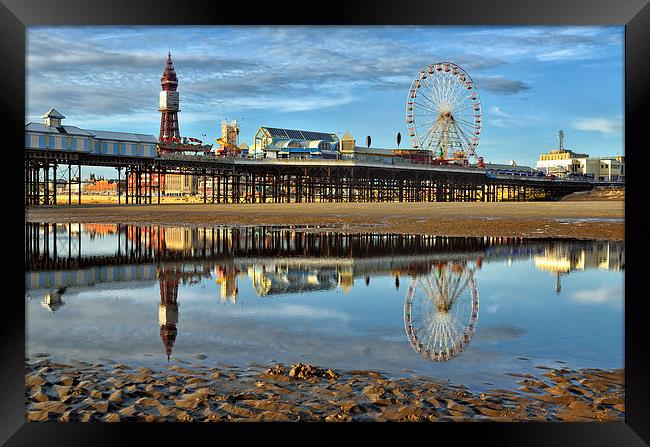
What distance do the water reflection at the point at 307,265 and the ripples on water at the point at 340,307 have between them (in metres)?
0.04

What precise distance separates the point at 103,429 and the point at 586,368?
141 inches

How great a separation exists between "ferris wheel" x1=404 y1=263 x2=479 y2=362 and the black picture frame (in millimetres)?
1796

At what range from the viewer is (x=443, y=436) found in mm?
3111

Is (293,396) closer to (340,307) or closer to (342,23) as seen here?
(342,23)

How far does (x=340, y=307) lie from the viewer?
24.2ft

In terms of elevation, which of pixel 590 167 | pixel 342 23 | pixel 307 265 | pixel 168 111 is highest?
pixel 168 111

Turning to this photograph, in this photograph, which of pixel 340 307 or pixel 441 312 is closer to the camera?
pixel 441 312

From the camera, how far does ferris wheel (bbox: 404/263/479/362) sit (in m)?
5.47

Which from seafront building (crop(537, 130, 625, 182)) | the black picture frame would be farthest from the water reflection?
seafront building (crop(537, 130, 625, 182))

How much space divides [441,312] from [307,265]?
4913 mm

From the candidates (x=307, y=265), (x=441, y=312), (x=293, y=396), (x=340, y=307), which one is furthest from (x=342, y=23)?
(x=307, y=265)

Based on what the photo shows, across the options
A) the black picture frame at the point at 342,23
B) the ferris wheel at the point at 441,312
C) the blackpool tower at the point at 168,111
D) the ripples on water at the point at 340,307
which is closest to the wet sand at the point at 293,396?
the ripples on water at the point at 340,307
